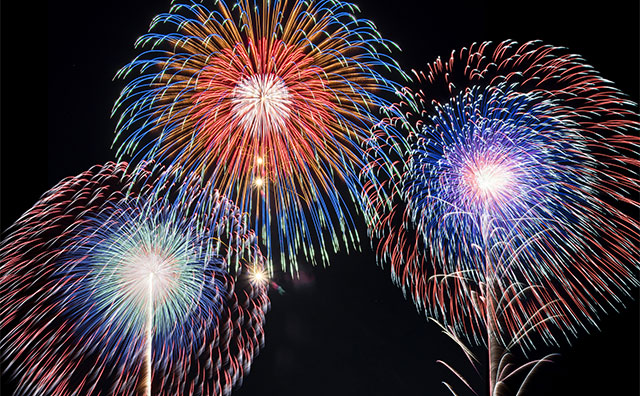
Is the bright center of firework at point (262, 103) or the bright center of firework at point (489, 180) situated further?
the bright center of firework at point (489, 180)

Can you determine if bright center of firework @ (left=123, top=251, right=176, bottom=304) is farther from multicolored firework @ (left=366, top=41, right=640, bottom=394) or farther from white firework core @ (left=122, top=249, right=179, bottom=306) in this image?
multicolored firework @ (left=366, top=41, right=640, bottom=394)

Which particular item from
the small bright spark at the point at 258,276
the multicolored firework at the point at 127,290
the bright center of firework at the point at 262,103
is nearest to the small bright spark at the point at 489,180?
the bright center of firework at the point at 262,103

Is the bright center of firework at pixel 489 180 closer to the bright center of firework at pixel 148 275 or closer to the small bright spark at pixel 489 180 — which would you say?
the small bright spark at pixel 489 180

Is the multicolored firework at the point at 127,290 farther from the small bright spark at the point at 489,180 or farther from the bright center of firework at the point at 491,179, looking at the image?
the bright center of firework at the point at 491,179

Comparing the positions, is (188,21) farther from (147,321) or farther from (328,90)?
(147,321)

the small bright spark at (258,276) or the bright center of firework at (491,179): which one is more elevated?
the bright center of firework at (491,179)

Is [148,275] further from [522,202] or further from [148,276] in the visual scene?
[522,202]

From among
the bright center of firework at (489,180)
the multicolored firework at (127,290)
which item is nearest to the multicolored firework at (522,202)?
the bright center of firework at (489,180)

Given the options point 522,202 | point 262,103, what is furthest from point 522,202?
point 262,103
